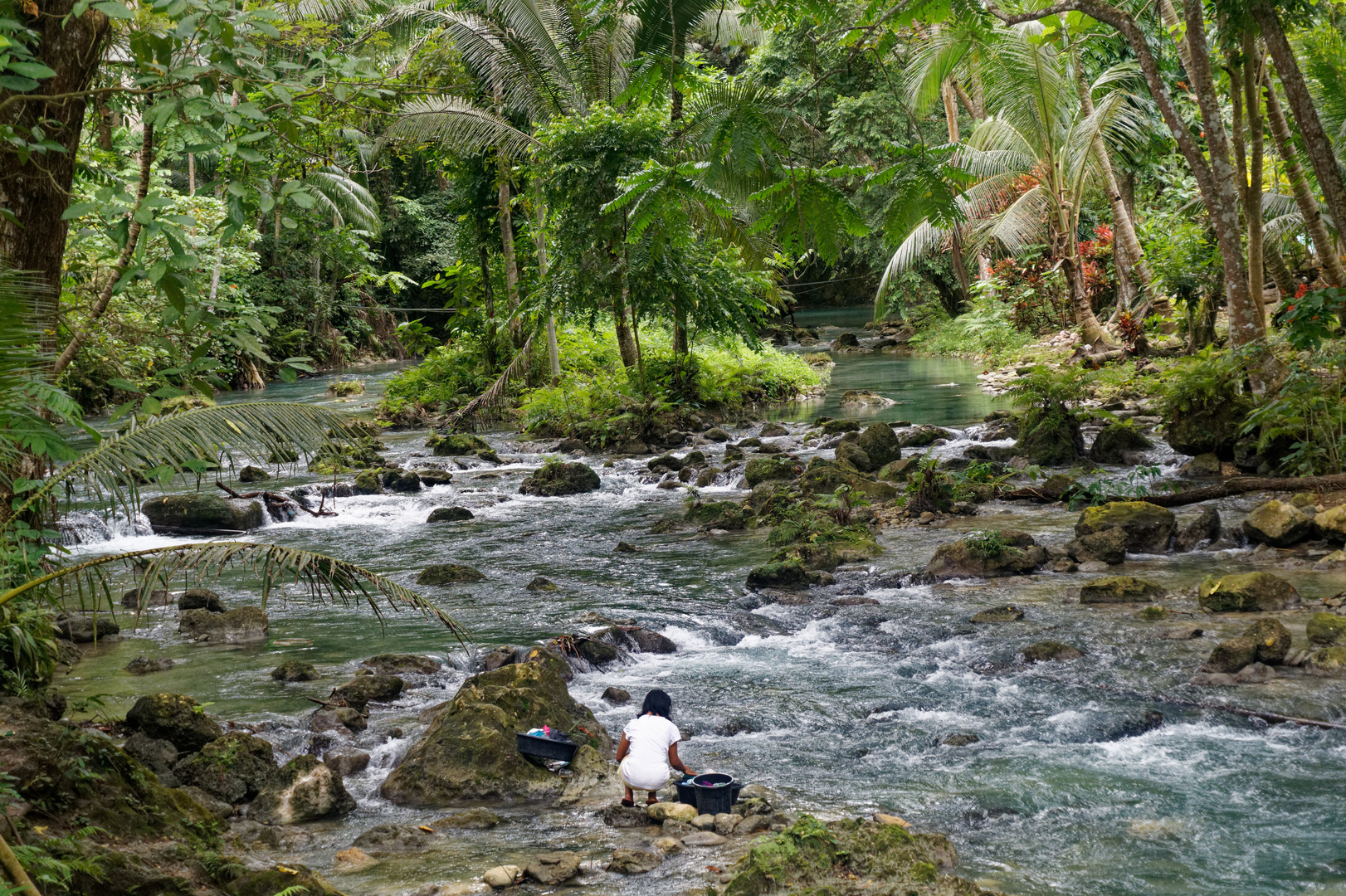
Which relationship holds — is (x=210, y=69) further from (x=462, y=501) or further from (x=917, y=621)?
(x=462, y=501)

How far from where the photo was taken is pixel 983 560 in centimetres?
1006

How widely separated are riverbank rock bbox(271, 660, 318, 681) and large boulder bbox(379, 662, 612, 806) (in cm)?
173

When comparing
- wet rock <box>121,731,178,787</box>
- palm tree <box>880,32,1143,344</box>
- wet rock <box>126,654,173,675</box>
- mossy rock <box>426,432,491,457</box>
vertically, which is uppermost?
palm tree <box>880,32,1143,344</box>

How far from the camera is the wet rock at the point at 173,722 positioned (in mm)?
6219

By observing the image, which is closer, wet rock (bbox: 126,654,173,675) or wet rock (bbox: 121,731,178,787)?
wet rock (bbox: 121,731,178,787)

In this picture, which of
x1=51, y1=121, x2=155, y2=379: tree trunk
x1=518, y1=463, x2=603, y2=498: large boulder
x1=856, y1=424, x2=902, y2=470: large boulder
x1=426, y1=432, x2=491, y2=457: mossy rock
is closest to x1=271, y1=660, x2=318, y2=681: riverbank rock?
x1=51, y1=121, x2=155, y2=379: tree trunk

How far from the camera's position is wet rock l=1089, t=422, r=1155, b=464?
14438 millimetres

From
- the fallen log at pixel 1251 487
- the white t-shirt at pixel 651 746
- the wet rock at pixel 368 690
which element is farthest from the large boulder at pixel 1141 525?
the wet rock at pixel 368 690

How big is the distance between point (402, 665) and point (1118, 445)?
10550mm

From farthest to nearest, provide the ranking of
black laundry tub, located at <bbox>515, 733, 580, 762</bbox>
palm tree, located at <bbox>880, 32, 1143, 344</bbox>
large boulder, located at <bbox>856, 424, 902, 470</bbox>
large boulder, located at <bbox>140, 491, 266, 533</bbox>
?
1. palm tree, located at <bbox>880, 32, 1143, 344</bbox>
2. large boulder, located at <bbox>856, 424, 902, 470</bbox>
3. large boulder, located at <bbox>140, 491, 266, 533</bbox>
4. black laundry tub, located at <bbox>515, 733, 580, 762</bbox>

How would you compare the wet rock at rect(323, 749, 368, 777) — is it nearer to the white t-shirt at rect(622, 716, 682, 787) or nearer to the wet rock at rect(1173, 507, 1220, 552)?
the white t-shirt at rect(622, 716, 682, 787)

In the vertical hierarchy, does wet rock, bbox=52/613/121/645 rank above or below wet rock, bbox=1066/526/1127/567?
above

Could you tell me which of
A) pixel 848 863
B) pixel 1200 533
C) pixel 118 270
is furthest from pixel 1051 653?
pixel 118 270

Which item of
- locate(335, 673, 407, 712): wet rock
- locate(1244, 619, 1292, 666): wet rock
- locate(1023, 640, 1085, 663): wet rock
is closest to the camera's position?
locate(1244, 619, 1292, 666): wet rock
